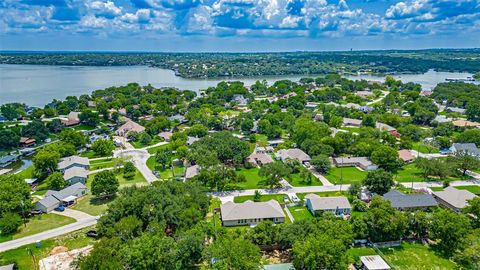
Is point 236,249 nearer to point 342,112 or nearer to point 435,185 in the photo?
point 435,185

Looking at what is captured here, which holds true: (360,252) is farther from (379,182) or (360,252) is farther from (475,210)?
(379,182)

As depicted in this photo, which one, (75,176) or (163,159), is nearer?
(75,176)

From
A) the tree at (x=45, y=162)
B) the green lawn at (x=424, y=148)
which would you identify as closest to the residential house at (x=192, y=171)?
the tree at (x=45, y=162)

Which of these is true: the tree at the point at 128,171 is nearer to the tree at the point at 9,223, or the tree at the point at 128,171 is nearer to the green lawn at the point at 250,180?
the tree at the point at 9,223

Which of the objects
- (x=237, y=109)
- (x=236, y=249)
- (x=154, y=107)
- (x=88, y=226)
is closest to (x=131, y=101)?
(x=154, y=107)

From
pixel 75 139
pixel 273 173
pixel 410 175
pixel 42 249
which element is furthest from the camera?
pixel 75 139

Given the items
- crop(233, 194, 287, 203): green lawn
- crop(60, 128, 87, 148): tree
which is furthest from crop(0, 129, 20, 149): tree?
crop(233, 194, 287, 203): green lawn

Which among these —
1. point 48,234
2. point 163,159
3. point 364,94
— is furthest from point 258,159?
point 364,94
